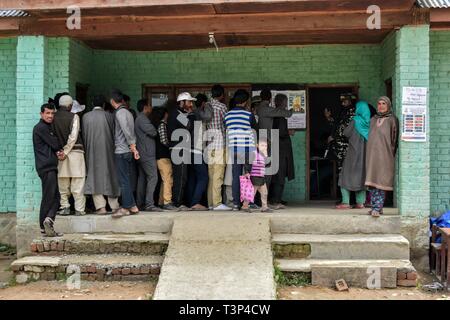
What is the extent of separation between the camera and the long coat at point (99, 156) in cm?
821

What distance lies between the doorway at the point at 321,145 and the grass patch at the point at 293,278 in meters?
3.30

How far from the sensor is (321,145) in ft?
33.9

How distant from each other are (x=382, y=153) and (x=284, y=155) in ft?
5.18

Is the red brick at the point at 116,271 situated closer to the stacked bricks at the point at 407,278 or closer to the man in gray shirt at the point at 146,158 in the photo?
the man in gray shirt at the point at 146,158

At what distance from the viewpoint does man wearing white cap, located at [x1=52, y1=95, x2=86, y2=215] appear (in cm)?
808

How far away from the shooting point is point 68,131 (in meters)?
8.11

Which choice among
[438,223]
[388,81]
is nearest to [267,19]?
[388,81]

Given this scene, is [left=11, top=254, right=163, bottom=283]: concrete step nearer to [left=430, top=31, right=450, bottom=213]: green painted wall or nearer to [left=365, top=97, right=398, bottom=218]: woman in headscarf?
[left=365, top=97, right=398, bottom=218]: woman in headscarf

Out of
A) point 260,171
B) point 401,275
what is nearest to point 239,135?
point 260,171

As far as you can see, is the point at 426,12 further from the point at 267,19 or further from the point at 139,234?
the point at 139,234

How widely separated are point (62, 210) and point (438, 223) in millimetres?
5327

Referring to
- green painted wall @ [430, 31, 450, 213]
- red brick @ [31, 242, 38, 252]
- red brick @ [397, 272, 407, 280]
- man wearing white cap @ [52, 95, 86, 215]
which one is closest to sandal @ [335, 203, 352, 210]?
green painted wall @ [430, 31, 450, 213]

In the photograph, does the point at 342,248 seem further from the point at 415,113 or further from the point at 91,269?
the point at 91,269

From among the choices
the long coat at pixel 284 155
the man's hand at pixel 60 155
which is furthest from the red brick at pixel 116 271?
the long coat at pixel 284 155
